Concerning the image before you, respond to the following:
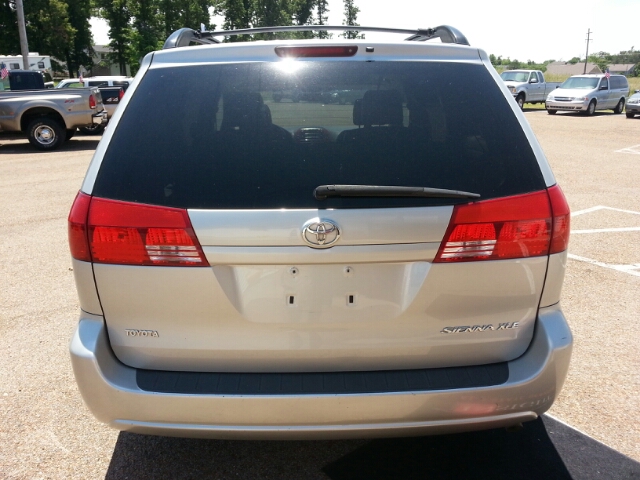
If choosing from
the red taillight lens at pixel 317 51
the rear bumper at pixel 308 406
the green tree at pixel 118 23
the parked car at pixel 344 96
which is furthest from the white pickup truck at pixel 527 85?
the green tree at pixel 118 23

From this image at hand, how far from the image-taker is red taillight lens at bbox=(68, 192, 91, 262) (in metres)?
2.31

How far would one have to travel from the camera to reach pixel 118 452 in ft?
9.69

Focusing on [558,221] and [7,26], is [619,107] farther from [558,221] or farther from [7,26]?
[7,26]

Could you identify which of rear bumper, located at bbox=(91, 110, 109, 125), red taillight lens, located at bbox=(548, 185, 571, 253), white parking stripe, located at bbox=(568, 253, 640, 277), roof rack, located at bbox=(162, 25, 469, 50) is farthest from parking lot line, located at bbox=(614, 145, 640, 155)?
red taillight lens, located at bbox=(548, 185, 571, 253)

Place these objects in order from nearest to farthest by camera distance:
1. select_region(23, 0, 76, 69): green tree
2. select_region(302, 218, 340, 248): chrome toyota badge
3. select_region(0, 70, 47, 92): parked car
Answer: select_region(302, 218, 340, 248): chrome toyota badge
select_region(0, 70, 47, 92): parked car
select_region(23, 0, 76, 69): green tree

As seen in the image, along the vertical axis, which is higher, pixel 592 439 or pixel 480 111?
pixel 480 111

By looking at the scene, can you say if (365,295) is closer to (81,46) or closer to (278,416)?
(278,416)

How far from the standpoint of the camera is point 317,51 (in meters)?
2.51

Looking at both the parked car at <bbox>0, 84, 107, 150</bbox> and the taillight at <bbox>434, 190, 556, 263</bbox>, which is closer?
the taillight at <bbox>434, 190, 556, 263</bbox>

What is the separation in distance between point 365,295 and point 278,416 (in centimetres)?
55

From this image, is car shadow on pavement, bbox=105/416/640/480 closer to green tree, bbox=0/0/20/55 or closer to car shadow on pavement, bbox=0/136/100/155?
car shadow on pavement, bbox=0/136/100/155

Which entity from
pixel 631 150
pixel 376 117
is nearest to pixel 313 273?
pixel 376 117

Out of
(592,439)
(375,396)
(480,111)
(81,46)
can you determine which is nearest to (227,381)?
(375,396)

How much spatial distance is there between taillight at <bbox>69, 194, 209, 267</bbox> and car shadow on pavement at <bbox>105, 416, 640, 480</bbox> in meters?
1.15
